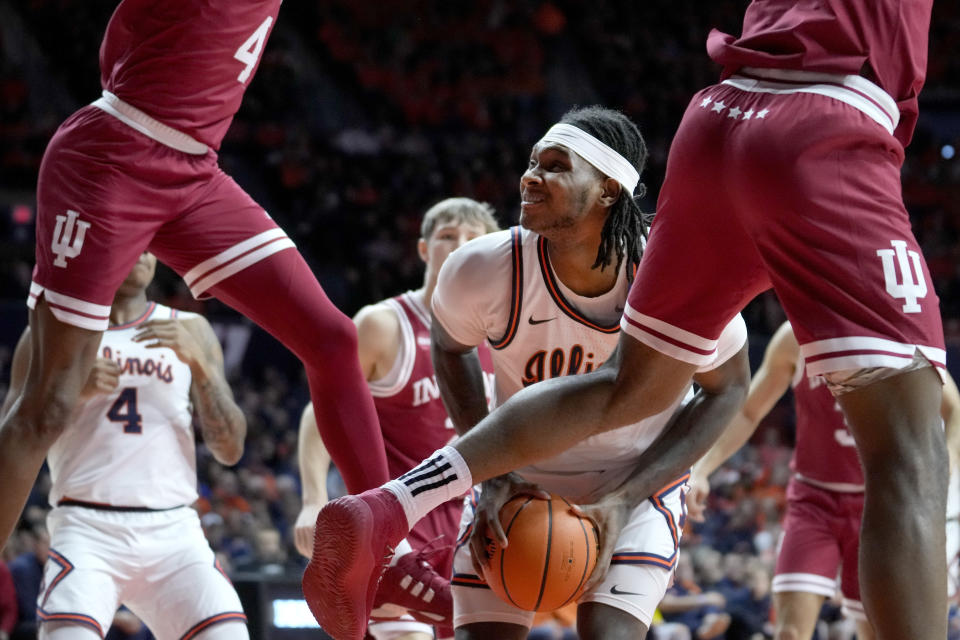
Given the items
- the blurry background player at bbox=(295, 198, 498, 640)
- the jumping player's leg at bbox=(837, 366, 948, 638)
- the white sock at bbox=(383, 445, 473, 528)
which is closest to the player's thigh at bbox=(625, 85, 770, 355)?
the jumping player's leg at bbox=(837, 366, 948, 638)

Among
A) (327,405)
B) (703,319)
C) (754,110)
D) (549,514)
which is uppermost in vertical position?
(754,110)

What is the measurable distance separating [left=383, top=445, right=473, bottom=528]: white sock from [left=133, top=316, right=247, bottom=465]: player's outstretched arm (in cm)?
249

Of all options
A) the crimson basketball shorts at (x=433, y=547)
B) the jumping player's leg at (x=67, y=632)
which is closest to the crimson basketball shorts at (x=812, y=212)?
the crimson basketball shorts at (x=433, y=547)

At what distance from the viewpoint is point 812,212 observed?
2.65 meters

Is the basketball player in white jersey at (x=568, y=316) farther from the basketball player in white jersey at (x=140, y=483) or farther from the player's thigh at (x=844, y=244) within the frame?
the basketball player in white jersey at (x=140, y=483)

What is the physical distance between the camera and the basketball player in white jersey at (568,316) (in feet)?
12.6

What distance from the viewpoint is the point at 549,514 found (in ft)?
11.5

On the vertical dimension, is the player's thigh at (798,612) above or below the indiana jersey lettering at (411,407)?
below

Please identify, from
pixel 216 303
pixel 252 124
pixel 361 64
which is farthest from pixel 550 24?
pixel 216 303

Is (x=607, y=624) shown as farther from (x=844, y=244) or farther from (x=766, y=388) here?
(x=766, y=388)

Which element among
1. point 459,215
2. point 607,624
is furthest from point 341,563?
point 459,215

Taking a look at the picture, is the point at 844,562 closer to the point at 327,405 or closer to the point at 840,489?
the point at 840,489

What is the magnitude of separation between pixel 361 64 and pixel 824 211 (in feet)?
65.6

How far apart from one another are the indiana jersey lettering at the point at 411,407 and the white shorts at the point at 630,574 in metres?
1.59
